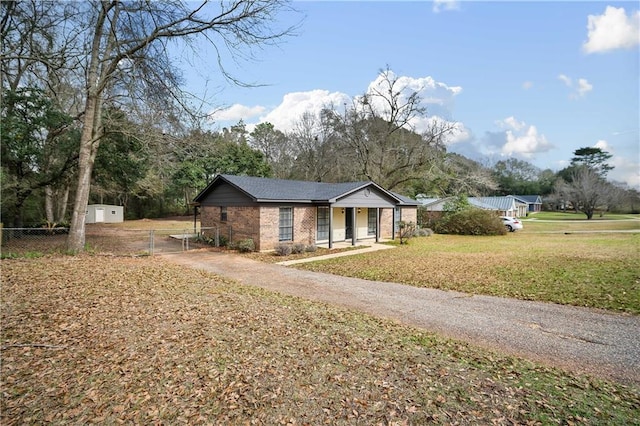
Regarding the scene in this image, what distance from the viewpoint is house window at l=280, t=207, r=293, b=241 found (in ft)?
52.6

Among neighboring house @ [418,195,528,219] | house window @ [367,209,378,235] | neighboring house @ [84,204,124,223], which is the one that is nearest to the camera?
house window @ [367,209,378,235]

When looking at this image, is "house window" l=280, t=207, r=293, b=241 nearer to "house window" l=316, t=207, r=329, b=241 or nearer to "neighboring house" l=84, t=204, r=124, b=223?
"house window" l=316, t=207, r=329, b=241

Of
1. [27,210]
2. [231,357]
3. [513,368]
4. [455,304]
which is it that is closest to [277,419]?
[231,357]

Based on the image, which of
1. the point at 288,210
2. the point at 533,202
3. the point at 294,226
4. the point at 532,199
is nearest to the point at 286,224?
the point at 294,226

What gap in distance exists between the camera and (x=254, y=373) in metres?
3.79

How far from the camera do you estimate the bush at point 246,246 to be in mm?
14836

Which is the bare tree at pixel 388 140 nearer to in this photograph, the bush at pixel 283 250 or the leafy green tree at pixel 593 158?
the bush at pixel 283 250

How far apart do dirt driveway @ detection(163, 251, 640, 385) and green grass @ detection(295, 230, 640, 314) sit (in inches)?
30.4

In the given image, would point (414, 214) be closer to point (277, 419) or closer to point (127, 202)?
point (277, 419)

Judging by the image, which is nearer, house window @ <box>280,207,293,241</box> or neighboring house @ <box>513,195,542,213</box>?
house window @ <box>280,207,293,241</box>

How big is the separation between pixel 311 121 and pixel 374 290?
103ft

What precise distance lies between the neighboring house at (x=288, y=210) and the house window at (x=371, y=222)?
0.07 metres

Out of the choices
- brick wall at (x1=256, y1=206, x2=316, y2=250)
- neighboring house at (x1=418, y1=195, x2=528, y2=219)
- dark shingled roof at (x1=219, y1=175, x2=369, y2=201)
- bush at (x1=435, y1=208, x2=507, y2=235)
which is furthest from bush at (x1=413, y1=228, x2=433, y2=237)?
brick wall at (x1=256, y1=206, x2=316, y2=250)

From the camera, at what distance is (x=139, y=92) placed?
998cm
